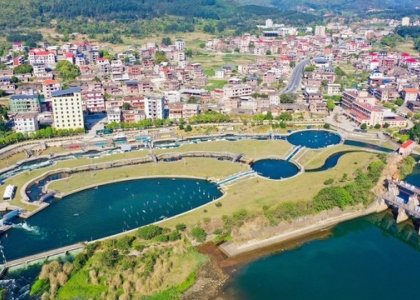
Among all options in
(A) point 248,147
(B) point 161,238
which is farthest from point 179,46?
(B) point 161,238

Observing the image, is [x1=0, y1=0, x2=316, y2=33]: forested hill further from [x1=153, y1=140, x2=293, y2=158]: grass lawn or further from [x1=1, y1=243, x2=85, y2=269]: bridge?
[x1=1, y1=243, x2=85, y2=269]: bridge

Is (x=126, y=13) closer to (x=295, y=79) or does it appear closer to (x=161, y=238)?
(x=295, y=79)

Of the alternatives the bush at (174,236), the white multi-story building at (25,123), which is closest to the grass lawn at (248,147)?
the white multi-story building at (25,123)

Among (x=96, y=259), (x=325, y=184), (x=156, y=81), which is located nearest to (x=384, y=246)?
(x=325, y=184)

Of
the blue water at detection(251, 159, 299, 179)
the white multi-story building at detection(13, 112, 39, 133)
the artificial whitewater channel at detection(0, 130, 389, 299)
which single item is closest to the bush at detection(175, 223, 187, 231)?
the artificial whitewater channel at detection(0, 130, 389, 299)

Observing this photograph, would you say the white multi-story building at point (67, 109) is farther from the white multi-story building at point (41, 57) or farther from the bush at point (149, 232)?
the white multi-story building at point (41, 57)
